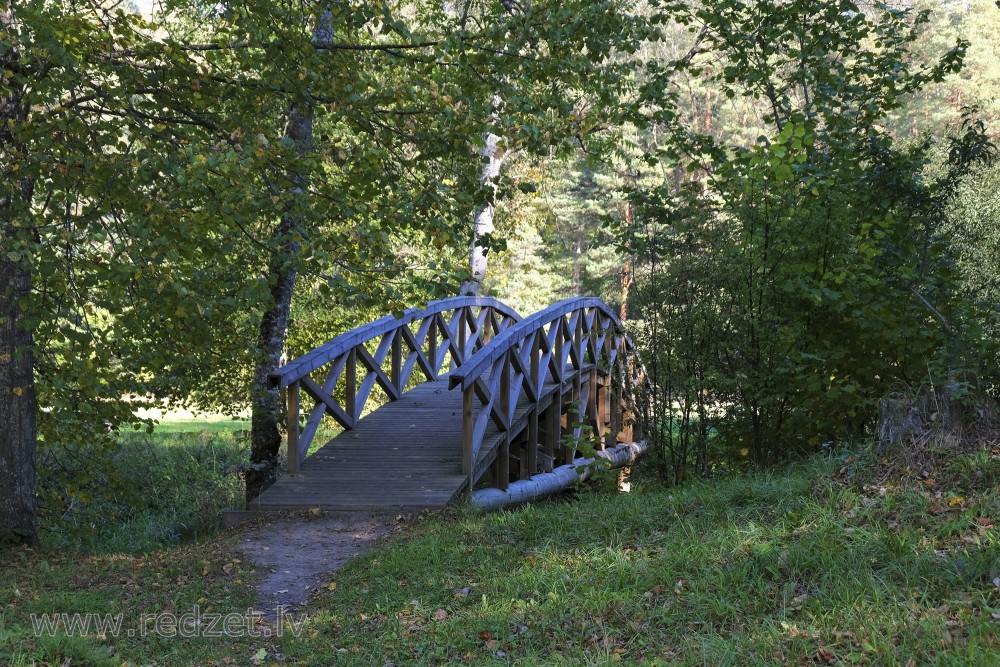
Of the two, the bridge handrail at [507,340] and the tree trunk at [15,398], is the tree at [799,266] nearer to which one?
the bridge handrail at [507,340]

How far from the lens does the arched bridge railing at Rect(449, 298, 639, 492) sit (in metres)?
8.80

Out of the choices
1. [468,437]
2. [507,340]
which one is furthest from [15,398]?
[507,340]

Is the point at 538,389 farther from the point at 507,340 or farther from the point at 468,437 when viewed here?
the point at 468,437

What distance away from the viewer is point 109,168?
5.76m

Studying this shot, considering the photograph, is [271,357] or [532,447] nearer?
[271,357]

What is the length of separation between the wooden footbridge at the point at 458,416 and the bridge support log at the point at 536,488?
21mm

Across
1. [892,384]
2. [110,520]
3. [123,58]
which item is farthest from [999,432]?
[110,520]

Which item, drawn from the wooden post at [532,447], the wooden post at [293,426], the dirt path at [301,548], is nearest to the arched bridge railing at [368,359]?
the wooden post at [293,426]

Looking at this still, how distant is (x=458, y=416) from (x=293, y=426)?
8.85 ft

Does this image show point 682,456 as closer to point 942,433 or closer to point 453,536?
point 453,536

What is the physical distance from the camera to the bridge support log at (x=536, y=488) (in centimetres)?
862

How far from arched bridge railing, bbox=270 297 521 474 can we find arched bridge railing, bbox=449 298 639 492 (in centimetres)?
58

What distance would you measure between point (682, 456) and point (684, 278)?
1754 millimetres

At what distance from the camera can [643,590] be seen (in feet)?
15.1
